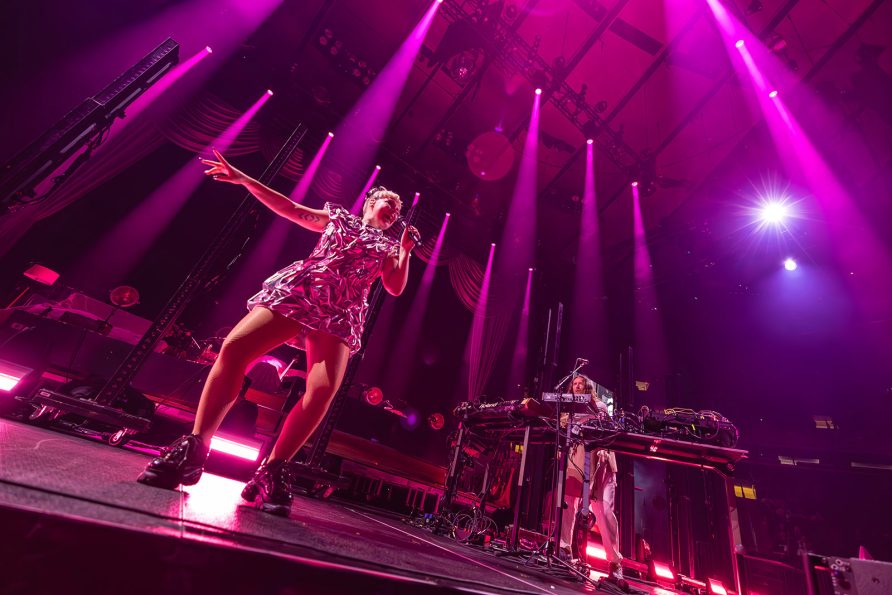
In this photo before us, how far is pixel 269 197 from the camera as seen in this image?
2021 millimetres

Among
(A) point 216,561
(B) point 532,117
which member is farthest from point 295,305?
(B) point 532,117

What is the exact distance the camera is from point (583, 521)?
10.5 feet

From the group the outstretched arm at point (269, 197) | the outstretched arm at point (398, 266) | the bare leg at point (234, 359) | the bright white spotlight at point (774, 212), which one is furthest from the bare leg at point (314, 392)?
the bright white spotlight at point (774, 212)

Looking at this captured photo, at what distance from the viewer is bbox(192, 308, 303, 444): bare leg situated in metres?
1.58

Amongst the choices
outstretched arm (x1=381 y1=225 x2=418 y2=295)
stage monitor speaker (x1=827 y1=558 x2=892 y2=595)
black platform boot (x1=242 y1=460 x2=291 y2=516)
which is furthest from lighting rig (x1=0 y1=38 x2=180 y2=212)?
stage monitor speaker (x1=827 y1=558 x2=892 y2=595)

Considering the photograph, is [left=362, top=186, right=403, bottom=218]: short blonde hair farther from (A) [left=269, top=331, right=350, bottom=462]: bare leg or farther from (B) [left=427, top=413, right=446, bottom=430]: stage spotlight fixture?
(B) [left=427, top=413, right=446, bottom=430]: stage spotlight fixture

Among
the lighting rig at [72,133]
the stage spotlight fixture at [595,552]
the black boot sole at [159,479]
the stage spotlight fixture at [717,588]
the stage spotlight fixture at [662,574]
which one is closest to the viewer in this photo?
the black boot sole at [159,479]

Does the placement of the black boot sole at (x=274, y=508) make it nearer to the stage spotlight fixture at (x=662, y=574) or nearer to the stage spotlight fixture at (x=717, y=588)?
the stage spotlight fixture at (x=717, y=588)

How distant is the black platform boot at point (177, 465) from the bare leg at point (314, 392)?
0.96 feet

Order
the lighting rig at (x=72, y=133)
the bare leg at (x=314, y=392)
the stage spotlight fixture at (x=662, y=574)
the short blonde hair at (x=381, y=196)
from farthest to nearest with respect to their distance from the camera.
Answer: the stage spotlight fixture at (x=662, y=574) < the lighting rig at (x=72, y=133) < the short blonde hair at (x=381, y=196) < the bare leg at (x=314, y=392)

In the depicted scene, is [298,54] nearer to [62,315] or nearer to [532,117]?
[532,117]

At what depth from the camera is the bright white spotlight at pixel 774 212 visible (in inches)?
321

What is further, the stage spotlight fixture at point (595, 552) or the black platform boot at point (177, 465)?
the stage spotlight fixture at point (595, 552)

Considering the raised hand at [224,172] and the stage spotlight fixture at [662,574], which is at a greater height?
the raised hand at [224,172]
